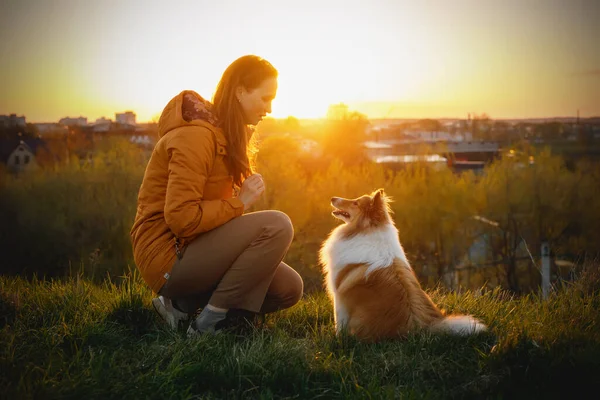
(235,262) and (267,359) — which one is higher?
(235,262)

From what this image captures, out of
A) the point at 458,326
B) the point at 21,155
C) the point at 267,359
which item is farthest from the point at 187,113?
the point at 21,155

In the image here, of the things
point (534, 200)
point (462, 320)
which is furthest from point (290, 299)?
point (534, 200)

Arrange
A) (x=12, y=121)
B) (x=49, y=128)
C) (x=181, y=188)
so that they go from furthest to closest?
(x=49, y=128)
(x=12, y=121)
(x=181, y=188)

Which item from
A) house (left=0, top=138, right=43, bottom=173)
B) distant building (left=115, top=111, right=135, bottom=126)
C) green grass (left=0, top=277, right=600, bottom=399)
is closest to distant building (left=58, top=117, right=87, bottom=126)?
distant building (left=115, top=111, right=135, bottom=126)

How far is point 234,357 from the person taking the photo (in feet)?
8.75

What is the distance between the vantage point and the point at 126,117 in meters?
16.3

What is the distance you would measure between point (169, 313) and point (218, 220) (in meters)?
0.76

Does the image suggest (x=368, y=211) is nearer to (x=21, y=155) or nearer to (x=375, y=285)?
(x=375, y=285)

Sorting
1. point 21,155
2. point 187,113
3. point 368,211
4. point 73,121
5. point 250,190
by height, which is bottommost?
point 368,211

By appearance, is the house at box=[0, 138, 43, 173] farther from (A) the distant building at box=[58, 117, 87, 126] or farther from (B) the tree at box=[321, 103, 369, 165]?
(B) the tree at box=[321, 103, 369, 165]

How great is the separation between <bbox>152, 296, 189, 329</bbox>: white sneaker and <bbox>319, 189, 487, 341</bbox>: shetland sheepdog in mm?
986

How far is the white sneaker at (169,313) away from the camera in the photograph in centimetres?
325

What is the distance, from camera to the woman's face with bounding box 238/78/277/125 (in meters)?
3.12

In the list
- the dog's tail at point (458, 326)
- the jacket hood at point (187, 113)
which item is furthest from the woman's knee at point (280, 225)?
the dog's tail at point (458, 326)
